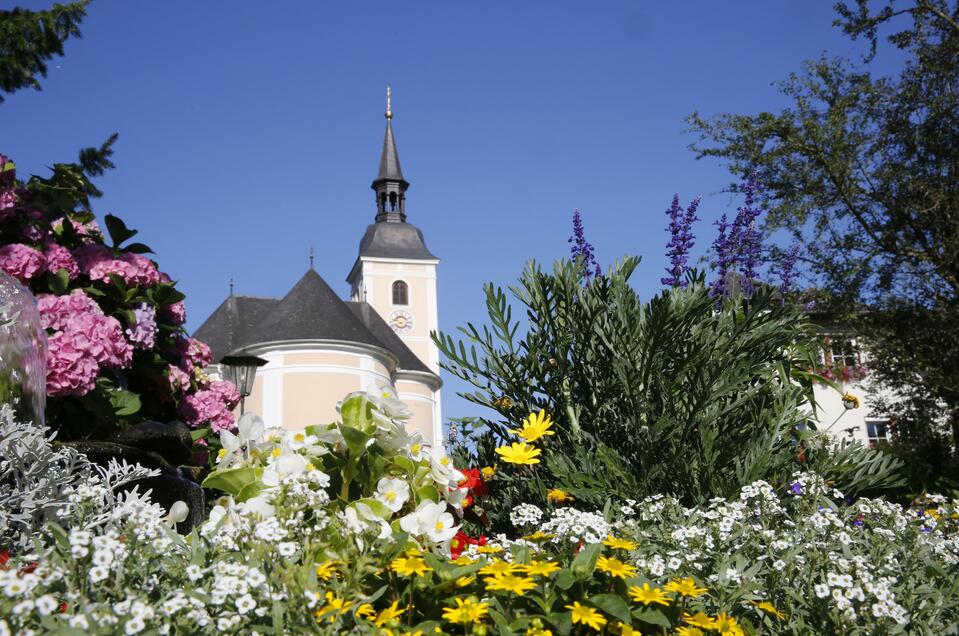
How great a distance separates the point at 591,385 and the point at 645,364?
1.20 feet

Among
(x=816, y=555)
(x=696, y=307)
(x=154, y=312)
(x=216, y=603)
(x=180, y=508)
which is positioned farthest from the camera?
(x=154, y=312)

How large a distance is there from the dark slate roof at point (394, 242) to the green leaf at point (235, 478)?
5168 centimetres

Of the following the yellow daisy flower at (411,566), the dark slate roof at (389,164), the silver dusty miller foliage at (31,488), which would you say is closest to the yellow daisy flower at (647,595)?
the yellow daisy flower at (411,566)

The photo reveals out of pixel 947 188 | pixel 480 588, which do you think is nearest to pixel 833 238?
pixel 947 188

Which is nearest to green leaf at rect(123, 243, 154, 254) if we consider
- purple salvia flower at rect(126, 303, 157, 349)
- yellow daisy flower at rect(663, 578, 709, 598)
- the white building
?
purple salvia flower at rect(126, 303, 157, 349)

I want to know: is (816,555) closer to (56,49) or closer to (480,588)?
(480,588)

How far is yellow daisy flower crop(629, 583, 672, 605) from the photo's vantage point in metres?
1.88

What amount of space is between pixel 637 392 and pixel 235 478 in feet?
5.77

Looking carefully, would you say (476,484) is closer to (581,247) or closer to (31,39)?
(581,247)

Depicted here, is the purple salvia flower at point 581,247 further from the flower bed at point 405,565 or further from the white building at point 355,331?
the white building at point 355,331

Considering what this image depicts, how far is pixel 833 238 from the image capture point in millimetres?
15305

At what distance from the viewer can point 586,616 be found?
180 cm

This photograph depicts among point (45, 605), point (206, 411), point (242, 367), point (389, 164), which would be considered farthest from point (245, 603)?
point (389, 164)

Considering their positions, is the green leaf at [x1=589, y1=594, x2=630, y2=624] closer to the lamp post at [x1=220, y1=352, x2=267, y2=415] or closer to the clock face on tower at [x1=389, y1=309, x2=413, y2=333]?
the lamp post at [x1=220, y1=352, x2=267, y2=415]
